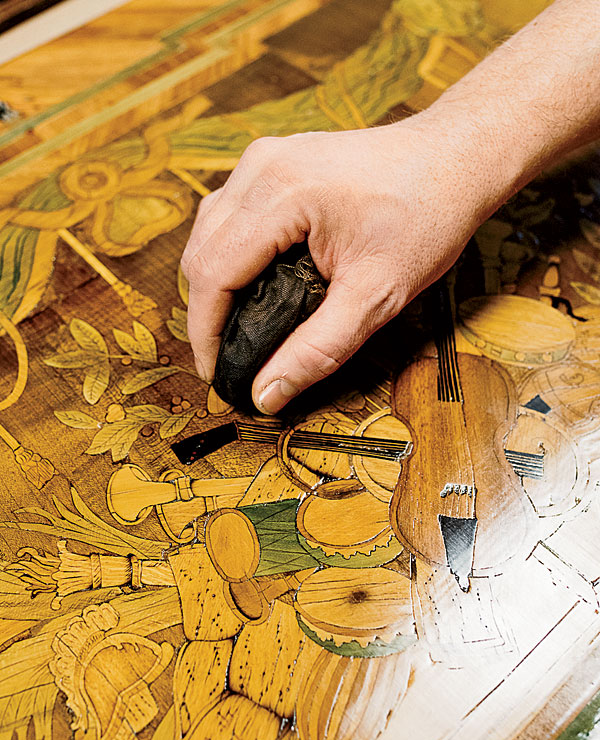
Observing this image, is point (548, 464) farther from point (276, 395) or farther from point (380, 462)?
point (276, 395)

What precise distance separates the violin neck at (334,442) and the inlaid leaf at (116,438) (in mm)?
139

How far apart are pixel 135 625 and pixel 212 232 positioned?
0.48m

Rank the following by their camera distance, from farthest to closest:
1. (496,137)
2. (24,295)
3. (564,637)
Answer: (24,295), (496,137), (564,637)

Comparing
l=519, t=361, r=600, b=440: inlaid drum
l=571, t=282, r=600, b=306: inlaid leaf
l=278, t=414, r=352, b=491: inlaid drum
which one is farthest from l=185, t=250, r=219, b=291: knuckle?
l=571, t=282, r=600, b=306: inlaid leaf

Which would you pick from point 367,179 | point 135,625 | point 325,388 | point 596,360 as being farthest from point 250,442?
point 596,360

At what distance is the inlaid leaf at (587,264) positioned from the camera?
987 millimetres

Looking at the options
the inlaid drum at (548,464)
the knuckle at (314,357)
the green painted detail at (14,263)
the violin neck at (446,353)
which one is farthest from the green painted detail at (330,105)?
the inlaid drum at (548,464)

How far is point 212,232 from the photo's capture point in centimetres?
82

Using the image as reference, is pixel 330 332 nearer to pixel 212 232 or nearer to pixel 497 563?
pixel 212 232

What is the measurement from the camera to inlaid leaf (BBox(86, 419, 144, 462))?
823 mm

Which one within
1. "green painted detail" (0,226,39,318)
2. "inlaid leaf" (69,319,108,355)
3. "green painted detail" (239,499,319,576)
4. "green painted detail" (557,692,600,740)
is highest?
"green painted detail" (0,226,39,318)

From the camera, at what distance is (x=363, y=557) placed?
0.75m

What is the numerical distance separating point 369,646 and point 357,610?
0.13ft

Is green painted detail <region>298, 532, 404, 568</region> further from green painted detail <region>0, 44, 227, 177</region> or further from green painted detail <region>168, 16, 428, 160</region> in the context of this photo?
green painted detail <region>0, 44, 227, 177</region>
